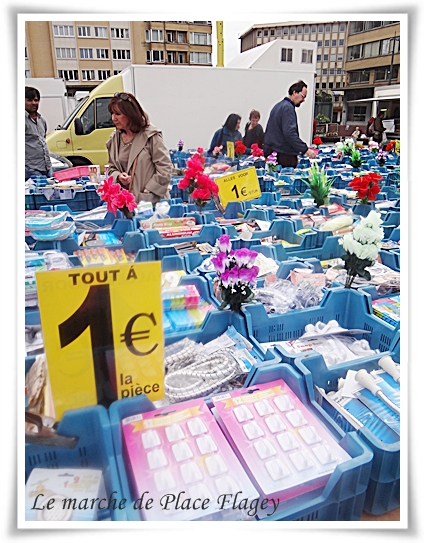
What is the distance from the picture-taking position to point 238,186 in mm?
2766

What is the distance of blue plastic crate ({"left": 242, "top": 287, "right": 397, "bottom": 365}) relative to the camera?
139 cm

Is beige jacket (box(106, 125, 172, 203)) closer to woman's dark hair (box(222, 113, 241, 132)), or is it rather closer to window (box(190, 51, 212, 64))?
window (box(190, 51, 212, 64))

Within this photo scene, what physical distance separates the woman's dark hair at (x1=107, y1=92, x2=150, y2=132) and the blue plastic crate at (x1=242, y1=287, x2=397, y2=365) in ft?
5.02

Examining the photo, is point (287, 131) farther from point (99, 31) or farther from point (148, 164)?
point (99, 31)

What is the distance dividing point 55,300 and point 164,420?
37 centimetres

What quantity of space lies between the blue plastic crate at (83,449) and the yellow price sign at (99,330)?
0.03 metres

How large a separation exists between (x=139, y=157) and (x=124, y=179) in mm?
171

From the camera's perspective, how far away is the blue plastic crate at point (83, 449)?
84cm

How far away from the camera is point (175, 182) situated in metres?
3.86

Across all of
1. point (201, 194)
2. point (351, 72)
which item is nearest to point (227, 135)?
point (201, 194)

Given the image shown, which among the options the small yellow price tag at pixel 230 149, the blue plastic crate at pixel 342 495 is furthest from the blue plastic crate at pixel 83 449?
the small yellow price tag at pixel 230 149

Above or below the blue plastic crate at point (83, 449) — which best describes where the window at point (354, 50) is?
above

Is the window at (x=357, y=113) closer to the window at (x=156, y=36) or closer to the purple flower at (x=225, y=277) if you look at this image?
the window at (x=156, y=36)

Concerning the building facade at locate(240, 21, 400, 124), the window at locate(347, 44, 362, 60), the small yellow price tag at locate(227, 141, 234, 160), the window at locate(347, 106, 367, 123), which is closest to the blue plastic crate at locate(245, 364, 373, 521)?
the building facade at locate(240, 21, 400, 124)
